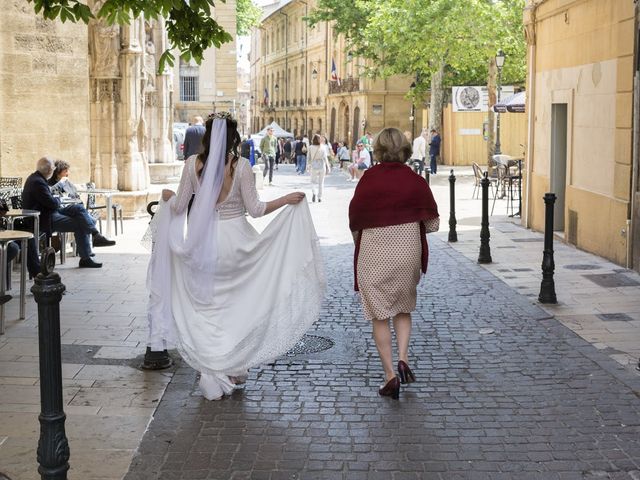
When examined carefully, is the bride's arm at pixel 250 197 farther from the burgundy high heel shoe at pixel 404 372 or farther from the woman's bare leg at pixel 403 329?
the burgundy high heel shoe at pixel 404 372

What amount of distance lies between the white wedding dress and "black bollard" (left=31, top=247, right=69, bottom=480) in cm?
214

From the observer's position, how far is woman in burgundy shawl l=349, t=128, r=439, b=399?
6.75 metres

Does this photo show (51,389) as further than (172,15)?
No

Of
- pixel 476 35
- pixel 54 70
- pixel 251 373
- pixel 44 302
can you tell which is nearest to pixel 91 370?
pixel 251 373

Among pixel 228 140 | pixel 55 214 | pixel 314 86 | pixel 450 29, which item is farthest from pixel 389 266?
pixel 314 86

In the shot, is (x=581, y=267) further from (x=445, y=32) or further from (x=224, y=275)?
(x=445, y=32)

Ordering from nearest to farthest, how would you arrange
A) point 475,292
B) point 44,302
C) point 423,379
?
point 44,302
point 423,379
point 475,292

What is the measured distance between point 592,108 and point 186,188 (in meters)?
8.74

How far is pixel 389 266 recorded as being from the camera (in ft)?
22.3

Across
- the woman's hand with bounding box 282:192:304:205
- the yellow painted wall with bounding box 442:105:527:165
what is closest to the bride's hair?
the woman's hand with bounding box 282:192:304:205

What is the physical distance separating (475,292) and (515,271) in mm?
1644

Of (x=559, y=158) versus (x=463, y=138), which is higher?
(x=463, y=138)

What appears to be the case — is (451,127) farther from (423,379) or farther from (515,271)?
(423,379)

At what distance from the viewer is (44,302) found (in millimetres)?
4250
